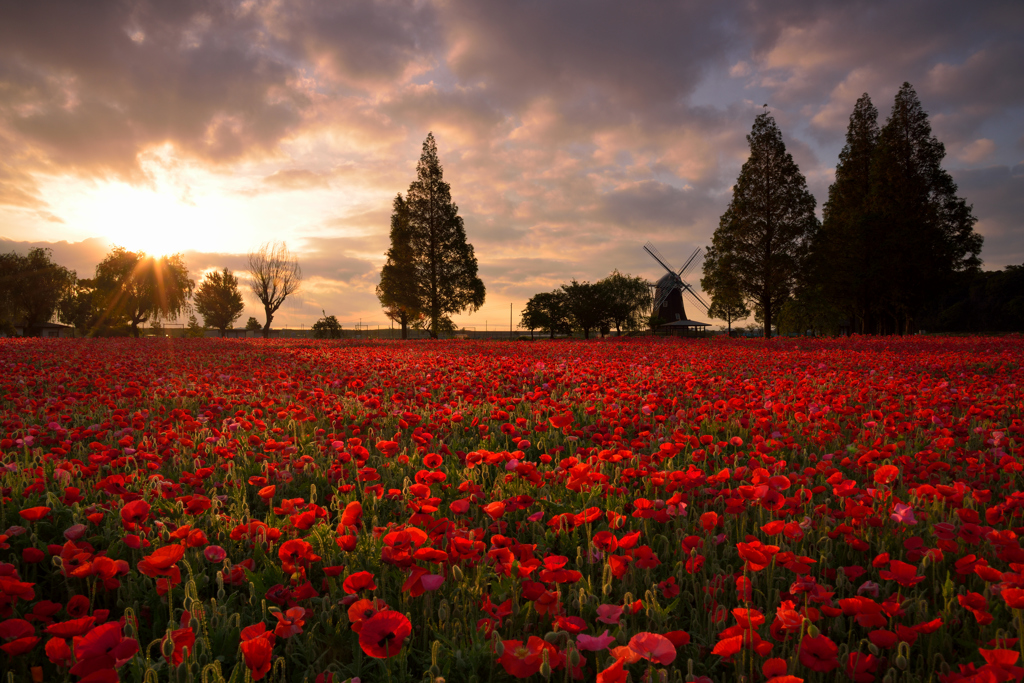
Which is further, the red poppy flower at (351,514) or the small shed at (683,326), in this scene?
the small shed at (683,326)

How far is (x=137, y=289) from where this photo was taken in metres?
48.0

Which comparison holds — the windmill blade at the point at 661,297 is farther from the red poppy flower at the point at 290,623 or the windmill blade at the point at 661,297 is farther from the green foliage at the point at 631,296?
the red poppy flower at the point at 290,623

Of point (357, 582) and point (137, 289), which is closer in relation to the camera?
point (357, 582)

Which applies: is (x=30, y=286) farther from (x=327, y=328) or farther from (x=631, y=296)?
(x=631, y=296)

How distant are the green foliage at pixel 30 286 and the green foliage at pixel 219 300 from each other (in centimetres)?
2887

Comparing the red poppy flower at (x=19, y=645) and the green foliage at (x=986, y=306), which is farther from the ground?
the green foliage at (x=986, y=306)

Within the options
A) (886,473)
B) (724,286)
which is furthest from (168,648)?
(724,286)

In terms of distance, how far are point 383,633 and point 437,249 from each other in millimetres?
39274

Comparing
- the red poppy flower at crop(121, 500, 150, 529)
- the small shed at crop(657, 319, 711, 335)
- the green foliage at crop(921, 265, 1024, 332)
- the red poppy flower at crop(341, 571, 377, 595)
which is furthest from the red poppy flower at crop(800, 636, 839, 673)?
the green foliage at crop(921, 265, 1024, 332)

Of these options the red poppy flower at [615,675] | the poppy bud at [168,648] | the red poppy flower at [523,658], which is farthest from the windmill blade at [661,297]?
the poppy bud at [168,648]

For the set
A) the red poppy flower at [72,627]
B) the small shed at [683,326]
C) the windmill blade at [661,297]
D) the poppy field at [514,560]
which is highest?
the windmill blade at [661,297]

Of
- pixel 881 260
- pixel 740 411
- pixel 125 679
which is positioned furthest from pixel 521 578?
pixel 881 260

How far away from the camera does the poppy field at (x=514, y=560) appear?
5.21 ft

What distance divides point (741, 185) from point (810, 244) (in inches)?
230
